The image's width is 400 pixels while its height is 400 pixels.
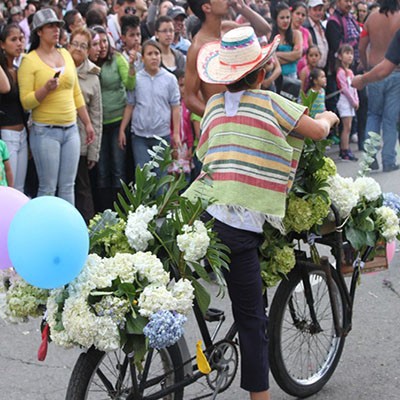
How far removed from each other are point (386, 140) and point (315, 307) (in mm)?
6114

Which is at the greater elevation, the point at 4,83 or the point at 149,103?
the point at 4,83

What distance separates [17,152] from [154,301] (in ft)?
13.2

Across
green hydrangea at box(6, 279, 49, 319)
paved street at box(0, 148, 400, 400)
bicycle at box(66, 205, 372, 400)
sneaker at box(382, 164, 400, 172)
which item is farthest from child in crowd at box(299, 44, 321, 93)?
green hydrangea at box(6, 279, 49, 319)

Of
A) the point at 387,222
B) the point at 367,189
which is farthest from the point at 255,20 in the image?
the point at 387,222

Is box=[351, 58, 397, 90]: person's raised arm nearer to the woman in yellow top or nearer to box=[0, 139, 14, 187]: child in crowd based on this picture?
the woman in yellow top

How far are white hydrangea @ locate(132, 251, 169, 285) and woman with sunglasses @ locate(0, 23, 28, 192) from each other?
3.80 meters

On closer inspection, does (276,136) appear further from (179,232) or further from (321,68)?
(321,68)

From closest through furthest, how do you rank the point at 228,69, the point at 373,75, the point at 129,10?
1. the point at 228,69
2. the point at 373,75
3. the point at 129,10

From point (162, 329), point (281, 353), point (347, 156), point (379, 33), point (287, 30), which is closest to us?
point (162, 329)

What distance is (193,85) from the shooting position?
19.5ft

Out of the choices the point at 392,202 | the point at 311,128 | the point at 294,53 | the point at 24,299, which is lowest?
the point at 24,299

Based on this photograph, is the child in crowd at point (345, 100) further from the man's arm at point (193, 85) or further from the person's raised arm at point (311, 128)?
the person's raised arm at point (311, 128)

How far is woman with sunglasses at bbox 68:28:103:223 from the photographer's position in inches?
294

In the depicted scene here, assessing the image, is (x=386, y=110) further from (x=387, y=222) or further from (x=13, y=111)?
(x=387, y=222)
